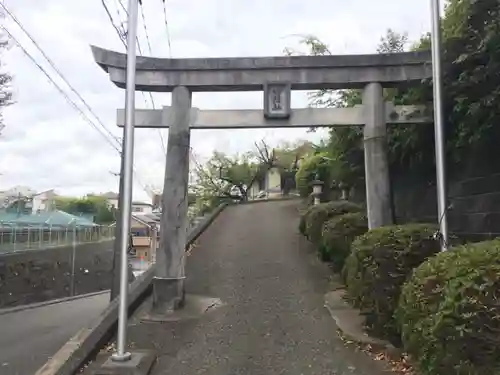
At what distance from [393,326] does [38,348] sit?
1024 cm

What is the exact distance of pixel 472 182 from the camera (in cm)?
881

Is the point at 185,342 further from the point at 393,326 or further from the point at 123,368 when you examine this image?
the point at 393,326

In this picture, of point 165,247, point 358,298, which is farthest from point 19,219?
point 358,298

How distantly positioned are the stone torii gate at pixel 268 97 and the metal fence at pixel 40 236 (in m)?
13.2

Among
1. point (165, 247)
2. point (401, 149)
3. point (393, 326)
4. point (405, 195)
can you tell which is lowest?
point (393, 326)

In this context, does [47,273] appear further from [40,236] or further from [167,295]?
[167,295]

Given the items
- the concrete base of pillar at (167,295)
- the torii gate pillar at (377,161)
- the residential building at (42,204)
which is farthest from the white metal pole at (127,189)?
the residential building at (42,204)

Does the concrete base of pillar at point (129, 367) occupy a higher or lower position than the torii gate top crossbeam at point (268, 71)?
lower

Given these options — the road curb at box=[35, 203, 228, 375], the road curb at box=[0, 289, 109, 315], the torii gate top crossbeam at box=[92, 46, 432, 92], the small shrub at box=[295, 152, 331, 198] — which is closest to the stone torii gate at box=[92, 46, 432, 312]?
the torii gate top crossbeam at box=[92, 46, 432, 92]

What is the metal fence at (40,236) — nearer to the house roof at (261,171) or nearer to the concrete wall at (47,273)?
the concrete wall at (47,273)

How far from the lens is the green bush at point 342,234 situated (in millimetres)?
10331

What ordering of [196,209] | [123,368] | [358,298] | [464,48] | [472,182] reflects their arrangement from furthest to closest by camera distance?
[196,209] < [472,182] < [464,48] < [358,298] < [123,368]

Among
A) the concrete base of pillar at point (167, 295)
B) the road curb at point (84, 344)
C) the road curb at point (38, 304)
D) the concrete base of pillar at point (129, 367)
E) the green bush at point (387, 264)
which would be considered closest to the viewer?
the concrete base of pillar at point (129, 367)

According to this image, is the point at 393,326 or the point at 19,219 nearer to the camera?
the point at 393,326
